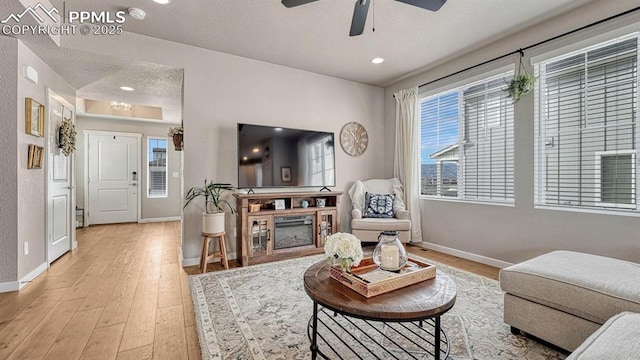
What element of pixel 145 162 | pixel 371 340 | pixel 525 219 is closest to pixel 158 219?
pixel 145 162

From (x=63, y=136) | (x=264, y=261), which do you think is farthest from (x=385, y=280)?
(x=63, y=136)

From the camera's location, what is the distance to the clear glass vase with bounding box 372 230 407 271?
1605 millimetres

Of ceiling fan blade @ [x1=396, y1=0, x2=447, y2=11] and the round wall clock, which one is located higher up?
ceiling fan blade @ [x1=396, y1=0, x2=447, y2=11]

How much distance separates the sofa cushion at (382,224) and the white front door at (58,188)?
3.71 m

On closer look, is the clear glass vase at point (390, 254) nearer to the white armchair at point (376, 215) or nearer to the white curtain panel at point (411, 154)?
the white armchair at point (376, 215)

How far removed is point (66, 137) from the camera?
355 centimetres

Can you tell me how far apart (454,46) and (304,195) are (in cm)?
265

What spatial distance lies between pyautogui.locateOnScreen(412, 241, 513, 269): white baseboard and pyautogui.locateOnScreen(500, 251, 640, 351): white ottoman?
1.40 meters

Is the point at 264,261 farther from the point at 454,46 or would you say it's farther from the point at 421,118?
the point at 454,46

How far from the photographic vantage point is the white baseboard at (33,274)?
2662 millimetres

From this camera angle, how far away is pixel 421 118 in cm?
432

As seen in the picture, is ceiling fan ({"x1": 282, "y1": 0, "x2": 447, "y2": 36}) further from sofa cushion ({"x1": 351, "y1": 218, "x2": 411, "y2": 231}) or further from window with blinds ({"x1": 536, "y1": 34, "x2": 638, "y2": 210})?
sofa cushion ({"x1": 351, "y1": 218, "x2": 411, "y2": 231})

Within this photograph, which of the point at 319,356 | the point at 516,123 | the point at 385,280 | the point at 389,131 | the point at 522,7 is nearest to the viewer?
the point at 385,280

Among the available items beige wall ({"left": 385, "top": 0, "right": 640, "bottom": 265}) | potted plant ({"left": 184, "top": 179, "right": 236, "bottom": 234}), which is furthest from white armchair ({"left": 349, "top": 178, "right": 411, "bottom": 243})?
potted plant ({"left": 184, "top": 179, "right": 236, "bottom": 234})
